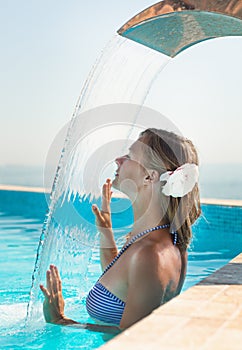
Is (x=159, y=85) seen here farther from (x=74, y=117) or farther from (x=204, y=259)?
(x=74, y=117)

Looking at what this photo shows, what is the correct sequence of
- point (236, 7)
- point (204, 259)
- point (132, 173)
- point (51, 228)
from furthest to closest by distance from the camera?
point (204, 259)
point (51, 228)
point (132, 173)
point (236, 7)

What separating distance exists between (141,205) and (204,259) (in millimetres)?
4364

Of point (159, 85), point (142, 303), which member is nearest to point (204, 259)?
point (142, 303)

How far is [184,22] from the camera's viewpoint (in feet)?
9.05

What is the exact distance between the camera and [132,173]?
259 cm

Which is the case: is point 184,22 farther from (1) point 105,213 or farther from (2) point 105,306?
(2) point 105,306

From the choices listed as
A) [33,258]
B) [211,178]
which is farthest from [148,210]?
[211,178]

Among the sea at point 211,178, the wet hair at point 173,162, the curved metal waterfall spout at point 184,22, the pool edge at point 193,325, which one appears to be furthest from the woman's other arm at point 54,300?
the sea at point 211,178

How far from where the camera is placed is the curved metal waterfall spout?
2.48m

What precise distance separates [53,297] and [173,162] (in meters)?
0.76

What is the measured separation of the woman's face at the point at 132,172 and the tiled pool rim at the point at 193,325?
24.4 inches

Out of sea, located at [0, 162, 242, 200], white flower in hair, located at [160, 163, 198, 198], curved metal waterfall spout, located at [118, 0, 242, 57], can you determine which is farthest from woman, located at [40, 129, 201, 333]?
sea, located at [0, 162, 242, 200]

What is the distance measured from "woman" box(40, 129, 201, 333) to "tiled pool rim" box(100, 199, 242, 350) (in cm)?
38

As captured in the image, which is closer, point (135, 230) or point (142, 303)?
point (142, 303)
